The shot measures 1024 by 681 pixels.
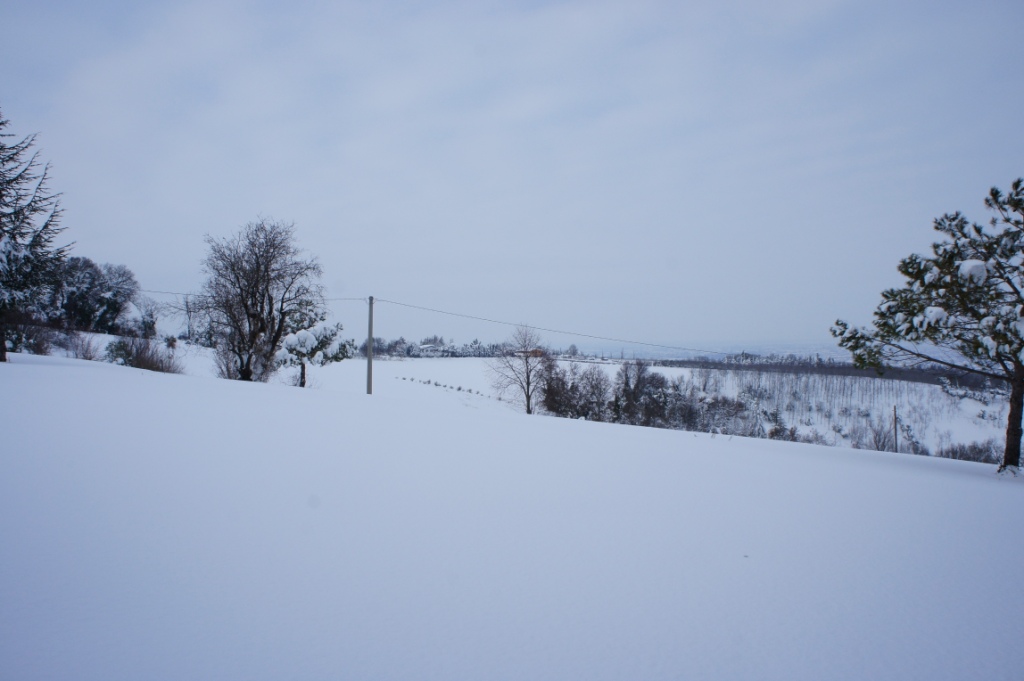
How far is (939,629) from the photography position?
7.88ft

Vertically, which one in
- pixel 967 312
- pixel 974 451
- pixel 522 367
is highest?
pixel 967 312

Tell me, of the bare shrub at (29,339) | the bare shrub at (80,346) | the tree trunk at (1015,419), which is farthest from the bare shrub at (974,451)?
the bare shrub at (29,339)

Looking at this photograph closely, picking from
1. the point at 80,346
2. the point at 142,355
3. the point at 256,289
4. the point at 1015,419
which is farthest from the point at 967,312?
the point at 80,346

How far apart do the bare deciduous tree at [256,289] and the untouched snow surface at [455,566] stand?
15.4m

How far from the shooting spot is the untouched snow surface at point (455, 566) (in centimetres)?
196

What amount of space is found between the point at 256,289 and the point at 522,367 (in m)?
23.0

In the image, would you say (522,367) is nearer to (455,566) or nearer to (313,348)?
(313,348)

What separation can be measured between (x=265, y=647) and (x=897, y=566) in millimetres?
4024

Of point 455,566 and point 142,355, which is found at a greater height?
point 142,355

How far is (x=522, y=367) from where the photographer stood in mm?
38281

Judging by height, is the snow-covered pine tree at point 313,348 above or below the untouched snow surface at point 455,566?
above

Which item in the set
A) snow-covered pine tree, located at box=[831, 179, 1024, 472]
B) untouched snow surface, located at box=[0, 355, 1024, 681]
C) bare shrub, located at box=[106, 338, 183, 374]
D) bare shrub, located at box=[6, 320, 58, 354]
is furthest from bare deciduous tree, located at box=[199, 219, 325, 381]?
snow-covered pine tree, located at box=[831, 179, 1024, 472]

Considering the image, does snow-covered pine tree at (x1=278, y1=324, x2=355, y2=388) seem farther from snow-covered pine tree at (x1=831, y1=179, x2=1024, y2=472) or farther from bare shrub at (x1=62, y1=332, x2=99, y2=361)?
snow-covered pine tree at (x1=831, y1=179, x2=1024, y2=472)

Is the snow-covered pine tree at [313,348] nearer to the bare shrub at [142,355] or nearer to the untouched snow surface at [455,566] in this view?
the bare shrub at [142,355]
